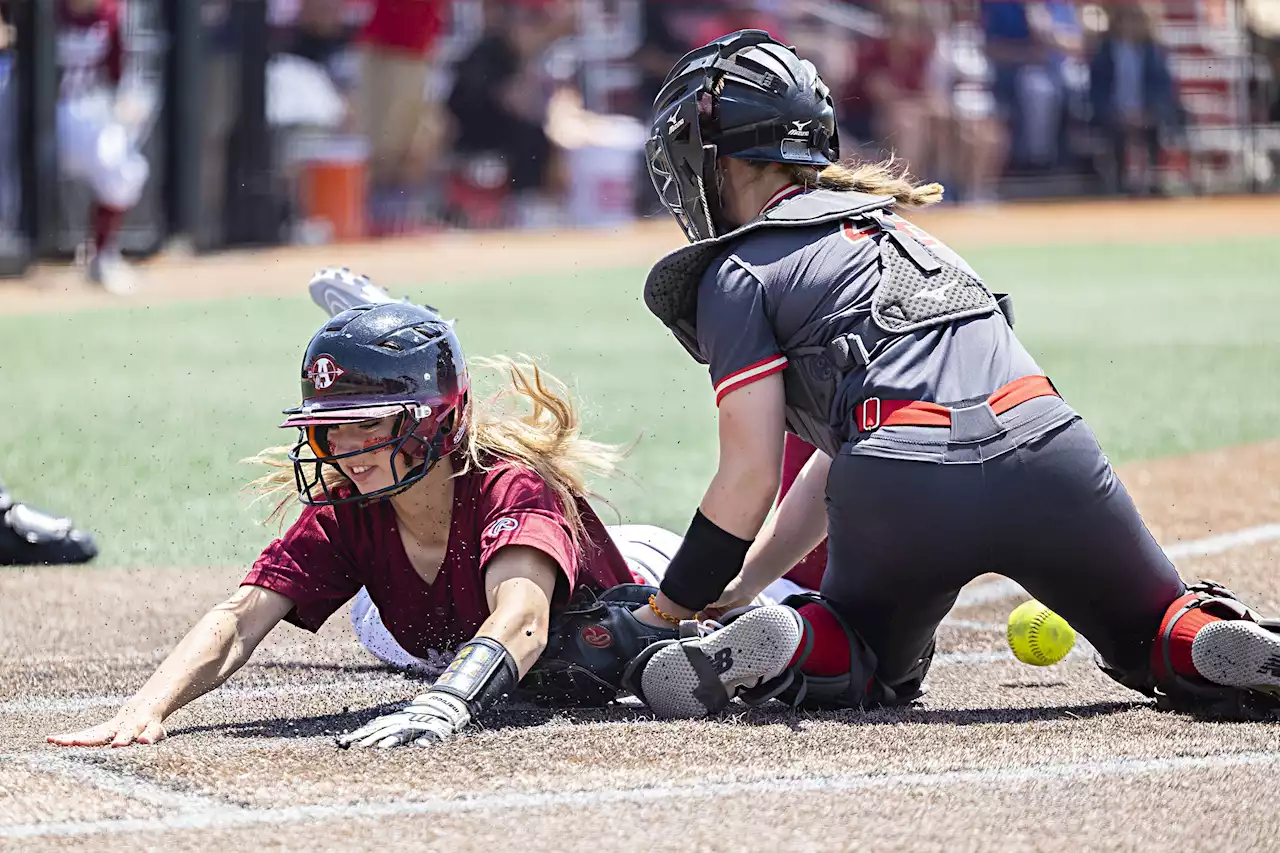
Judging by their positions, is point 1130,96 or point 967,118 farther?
point 1130,96

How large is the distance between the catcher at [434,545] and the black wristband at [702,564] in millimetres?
100

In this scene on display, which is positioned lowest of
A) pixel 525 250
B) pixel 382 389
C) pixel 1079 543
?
pixel 525 250

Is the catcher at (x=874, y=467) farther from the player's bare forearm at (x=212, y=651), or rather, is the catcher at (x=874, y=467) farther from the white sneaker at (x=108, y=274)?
the white sneaker at (x=108, y=274)

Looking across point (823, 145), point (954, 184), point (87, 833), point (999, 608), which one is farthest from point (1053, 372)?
point (954, 184)

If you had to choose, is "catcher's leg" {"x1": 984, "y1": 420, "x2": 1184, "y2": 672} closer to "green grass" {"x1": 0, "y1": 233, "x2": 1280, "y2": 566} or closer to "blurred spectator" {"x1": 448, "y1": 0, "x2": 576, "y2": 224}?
"green grass" {"x1": 0, "y1": 233, "x2": 1280, "y2": 566}

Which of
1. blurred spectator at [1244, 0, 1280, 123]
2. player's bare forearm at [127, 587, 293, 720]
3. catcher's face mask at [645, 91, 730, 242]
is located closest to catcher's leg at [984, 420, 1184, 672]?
catcher's face mask at [645, 91, 730, 242]

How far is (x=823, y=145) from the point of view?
463 centimetres

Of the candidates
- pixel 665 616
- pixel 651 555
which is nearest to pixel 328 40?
pixel 651 555

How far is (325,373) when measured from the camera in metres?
4.26

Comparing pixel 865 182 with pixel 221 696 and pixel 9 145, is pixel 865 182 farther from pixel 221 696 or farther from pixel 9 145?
pixel 9 145

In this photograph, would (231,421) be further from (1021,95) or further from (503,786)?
(1021,95)

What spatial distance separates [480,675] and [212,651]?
2.18 ft

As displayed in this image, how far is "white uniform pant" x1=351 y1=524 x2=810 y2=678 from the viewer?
5.10 metres

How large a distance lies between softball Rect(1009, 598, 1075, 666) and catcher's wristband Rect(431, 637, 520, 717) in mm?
→ 1461
